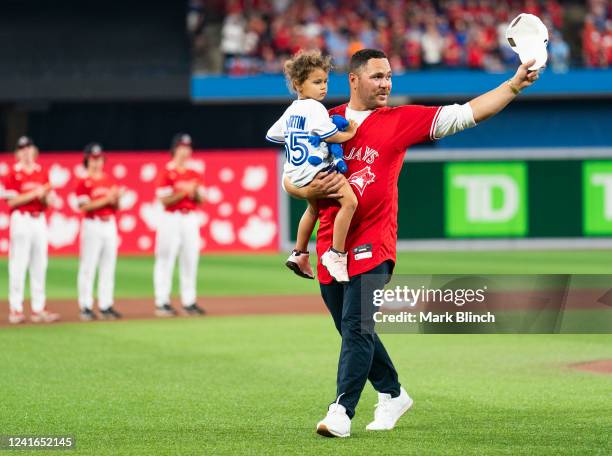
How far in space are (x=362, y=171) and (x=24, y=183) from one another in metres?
8.85

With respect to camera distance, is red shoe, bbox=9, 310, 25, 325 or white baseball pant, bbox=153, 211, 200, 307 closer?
red shoe, bbox=9, 310, 25, 325

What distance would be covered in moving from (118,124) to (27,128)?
2399mm

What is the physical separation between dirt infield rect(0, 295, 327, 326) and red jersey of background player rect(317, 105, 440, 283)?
30.0ft

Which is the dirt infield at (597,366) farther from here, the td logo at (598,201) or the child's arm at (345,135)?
the td logo at (598,201)

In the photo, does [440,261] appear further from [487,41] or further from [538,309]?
[538,309]

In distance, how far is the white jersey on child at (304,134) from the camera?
729cm

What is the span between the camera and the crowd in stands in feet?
106

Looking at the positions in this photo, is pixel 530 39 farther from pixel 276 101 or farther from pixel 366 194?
pixel 276 101

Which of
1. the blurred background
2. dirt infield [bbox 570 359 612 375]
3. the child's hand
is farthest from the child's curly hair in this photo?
the blurred background

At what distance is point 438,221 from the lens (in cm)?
2736

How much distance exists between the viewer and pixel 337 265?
24.2ft

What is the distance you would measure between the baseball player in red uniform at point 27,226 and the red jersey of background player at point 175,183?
1550 millimetres

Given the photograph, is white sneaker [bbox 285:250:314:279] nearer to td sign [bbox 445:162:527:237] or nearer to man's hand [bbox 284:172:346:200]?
man's hand [bbox 284:172:346:200]

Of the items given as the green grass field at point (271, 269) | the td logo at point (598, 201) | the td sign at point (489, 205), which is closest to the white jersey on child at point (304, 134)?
the green grass field at point (271, 269)
